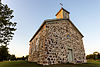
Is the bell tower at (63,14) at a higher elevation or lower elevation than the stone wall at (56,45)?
higher

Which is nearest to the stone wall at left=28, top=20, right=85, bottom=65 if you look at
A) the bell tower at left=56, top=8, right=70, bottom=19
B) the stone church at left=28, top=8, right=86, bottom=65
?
the stone church at left=28, top=8, right=86, bottom=65

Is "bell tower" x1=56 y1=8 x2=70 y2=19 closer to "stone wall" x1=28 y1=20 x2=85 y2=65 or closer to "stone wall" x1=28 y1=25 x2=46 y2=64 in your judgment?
"stone wall" x1=28 y1=20 x2=85 y2=65

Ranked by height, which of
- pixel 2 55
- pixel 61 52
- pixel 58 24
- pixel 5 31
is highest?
pixel 58 24

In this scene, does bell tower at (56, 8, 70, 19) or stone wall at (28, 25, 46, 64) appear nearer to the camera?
stone wall at (28, 25, 46, 64)

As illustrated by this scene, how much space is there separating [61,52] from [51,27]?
3741mm

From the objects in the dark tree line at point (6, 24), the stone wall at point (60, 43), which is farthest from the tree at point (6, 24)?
the stone wall at point (60, 43)

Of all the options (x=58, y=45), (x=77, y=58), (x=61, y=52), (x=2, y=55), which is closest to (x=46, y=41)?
(x=58, y=45)

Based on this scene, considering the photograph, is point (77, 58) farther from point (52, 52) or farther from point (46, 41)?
point (46, 41)

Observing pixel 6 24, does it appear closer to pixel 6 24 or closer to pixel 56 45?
pixel 6 24

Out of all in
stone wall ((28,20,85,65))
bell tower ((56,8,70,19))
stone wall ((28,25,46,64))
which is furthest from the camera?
bell tower ((56,8,70,19))

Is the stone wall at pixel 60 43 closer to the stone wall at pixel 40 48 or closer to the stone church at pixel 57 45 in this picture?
the stone church at pixel 57 45

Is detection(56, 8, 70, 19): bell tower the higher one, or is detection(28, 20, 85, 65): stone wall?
detection(56, 8, 70, 19): bell tower

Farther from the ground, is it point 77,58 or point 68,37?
point 68,37

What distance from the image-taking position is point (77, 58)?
10.8 metres
